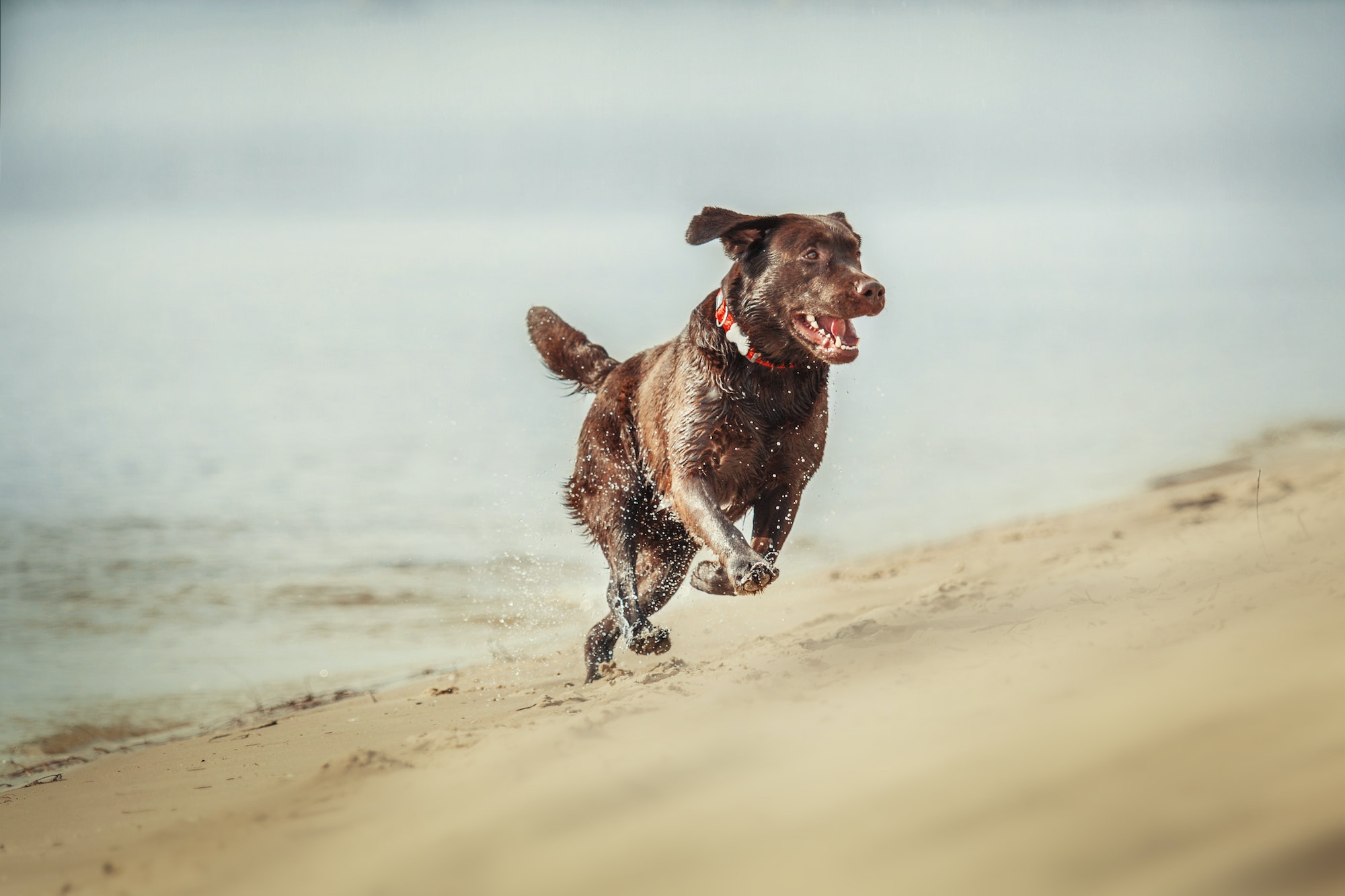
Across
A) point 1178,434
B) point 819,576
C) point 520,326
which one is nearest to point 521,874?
point 819,576

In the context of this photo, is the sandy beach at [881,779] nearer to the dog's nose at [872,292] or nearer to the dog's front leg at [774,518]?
the dog's front leg at [774,518]

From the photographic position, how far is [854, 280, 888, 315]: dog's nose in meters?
4.30

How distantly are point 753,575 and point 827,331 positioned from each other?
3.37 ft

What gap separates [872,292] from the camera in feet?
14.1

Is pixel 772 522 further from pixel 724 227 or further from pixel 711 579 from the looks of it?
pixel 724 227

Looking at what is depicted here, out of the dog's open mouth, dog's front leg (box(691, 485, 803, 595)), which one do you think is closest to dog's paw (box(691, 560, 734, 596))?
dog's front leg (box(691, 485, 803, 595))

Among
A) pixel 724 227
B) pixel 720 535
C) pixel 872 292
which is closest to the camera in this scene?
pixel 872 292

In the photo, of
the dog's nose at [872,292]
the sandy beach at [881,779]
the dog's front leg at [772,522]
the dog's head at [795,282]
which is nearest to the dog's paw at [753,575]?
the sandy beach at [881,779]

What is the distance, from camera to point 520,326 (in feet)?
73.9

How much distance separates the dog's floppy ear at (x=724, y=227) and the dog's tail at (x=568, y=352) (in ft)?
3.99

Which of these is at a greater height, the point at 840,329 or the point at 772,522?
the point at 840,329

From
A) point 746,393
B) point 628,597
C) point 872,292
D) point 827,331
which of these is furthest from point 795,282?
point 628,597

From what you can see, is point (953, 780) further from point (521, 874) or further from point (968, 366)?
point (968, 366)

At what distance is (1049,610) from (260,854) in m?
2.36
